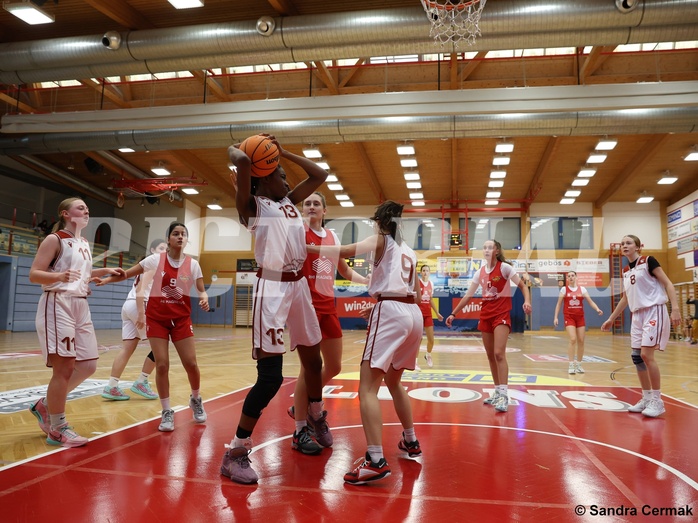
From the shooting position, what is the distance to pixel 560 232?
84.0 feet

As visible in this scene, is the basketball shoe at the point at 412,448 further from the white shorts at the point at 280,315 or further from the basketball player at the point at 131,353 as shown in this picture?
the basketball player at the point at 131,353

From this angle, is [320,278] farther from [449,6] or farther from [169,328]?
[449,6]

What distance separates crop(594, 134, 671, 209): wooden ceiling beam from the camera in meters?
17.4

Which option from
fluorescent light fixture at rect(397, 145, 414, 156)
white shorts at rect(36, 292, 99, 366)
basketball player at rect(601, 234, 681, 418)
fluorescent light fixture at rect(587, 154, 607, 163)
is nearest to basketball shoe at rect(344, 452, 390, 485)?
white shorts at rect(36, 292, 99, 366)

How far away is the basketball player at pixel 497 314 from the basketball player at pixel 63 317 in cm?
379

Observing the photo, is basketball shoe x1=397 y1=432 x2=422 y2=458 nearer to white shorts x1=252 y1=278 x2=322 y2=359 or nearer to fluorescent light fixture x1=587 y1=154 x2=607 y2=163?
white shorts x1=252 y1=278 x2=322 y2=359

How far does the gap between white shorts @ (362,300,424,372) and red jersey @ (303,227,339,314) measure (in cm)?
77

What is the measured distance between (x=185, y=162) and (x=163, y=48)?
30.3 ft

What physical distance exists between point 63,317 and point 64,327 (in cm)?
8

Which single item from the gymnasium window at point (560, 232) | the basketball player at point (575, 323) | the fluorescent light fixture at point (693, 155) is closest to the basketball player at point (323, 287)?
the basketball player at point (575, 323)

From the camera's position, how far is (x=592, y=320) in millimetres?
24703

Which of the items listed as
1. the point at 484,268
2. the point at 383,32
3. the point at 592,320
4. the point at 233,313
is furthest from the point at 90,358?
the point at 592,320

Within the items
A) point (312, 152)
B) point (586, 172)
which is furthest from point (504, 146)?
point (312, 152)

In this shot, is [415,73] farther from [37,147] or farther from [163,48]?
[37,147]
